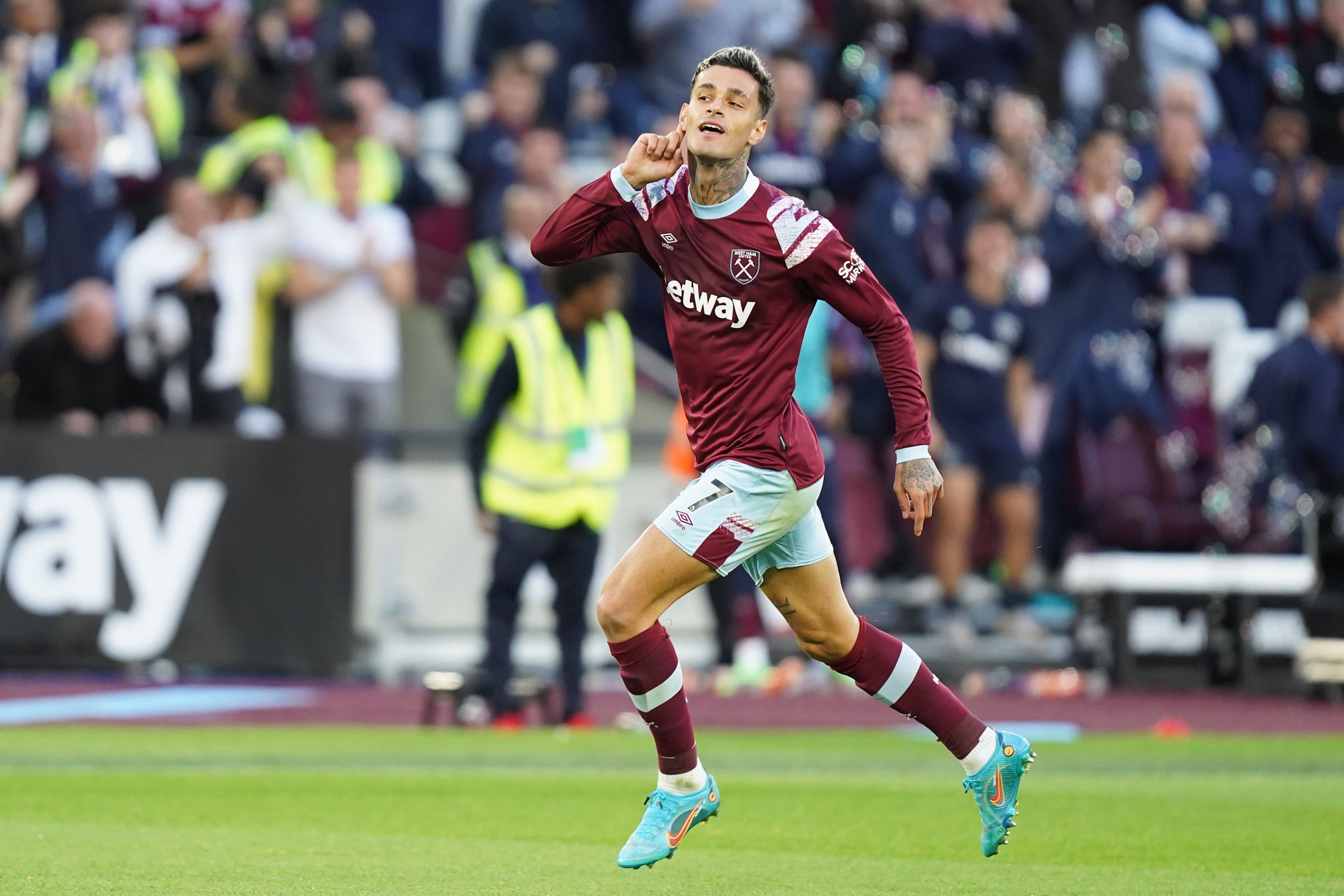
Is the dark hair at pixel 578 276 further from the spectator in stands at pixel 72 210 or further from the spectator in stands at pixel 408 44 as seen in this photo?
the spectator in stands at pixel 408 44

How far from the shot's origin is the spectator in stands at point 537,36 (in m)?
17.4

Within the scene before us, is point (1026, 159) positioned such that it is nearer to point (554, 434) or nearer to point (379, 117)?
point (379, 117)

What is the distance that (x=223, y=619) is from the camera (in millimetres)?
14594

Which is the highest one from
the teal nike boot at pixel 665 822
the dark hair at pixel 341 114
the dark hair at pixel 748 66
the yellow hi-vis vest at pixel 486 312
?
the dark hair at pixel 341 114

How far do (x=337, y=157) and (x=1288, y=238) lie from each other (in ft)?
Result: 26.8

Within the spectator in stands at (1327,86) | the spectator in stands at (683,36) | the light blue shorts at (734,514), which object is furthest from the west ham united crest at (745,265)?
the spectator in stands at (1327,86)

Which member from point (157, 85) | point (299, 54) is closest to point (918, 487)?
point (299, 54)

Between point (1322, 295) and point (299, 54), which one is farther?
point (299, 54)

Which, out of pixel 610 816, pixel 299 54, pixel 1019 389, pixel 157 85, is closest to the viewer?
pixel 610 816

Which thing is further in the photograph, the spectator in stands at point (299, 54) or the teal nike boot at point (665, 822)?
the spectator in stands at point (299, 54)

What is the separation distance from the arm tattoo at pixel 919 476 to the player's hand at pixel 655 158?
1209 millimetres

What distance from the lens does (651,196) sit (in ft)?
22.7

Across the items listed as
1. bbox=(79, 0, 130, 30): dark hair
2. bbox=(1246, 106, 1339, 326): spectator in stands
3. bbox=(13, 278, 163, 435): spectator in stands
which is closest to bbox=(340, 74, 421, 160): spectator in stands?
bbox=(79, 0, 130, 30): dark hair

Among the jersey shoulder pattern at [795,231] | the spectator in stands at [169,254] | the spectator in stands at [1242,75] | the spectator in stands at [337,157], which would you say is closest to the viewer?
the jersey shoulder pattern at [795,231]
